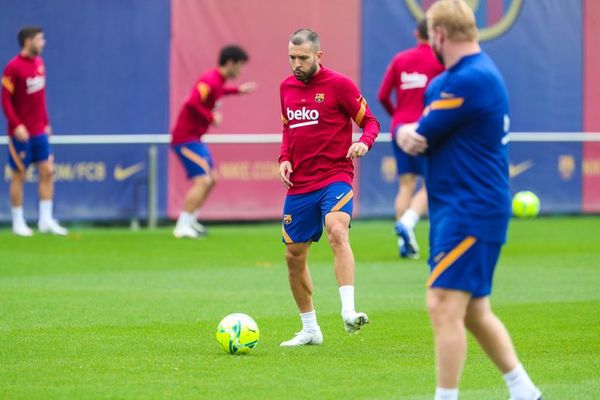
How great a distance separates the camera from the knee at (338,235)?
909 centimetres

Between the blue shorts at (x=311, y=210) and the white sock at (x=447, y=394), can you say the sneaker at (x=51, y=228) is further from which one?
the white sock at (x=447, y=394)

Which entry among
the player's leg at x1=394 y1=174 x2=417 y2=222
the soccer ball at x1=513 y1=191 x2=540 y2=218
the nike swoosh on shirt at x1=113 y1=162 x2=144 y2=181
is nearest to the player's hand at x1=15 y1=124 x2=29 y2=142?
the nike swoosh on shirt at x1=113 y1=162 x2=144 y2=181

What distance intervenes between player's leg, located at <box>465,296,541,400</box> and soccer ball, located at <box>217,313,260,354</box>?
7.89 ft

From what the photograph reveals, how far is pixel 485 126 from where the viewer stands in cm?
625

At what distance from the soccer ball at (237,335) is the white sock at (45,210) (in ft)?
32.2

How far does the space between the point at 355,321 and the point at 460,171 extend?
2.68 metres

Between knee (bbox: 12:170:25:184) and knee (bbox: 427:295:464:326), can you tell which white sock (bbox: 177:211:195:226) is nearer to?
knee (bbox: 12:170:25:184)

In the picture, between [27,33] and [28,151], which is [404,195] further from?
[27,33]

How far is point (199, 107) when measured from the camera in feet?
58.0

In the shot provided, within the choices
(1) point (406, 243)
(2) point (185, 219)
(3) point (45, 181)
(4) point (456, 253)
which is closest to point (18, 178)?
(3) point (45, 181)

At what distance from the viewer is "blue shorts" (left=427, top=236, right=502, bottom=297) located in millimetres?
6242

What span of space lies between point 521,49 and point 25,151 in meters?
8.80

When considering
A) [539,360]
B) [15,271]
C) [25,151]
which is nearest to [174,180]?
[25,151]

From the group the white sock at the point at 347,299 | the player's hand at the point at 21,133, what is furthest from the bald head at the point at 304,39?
the player's hand at the point at 21,133
